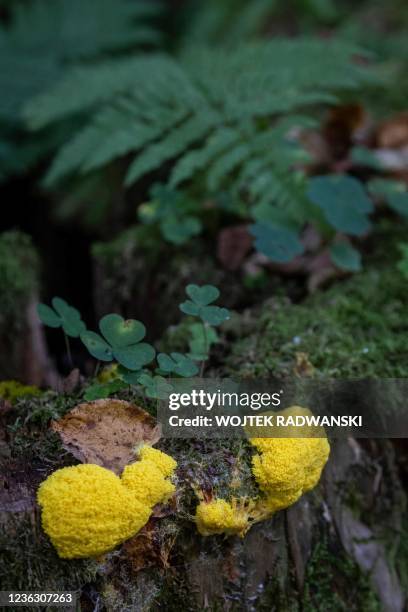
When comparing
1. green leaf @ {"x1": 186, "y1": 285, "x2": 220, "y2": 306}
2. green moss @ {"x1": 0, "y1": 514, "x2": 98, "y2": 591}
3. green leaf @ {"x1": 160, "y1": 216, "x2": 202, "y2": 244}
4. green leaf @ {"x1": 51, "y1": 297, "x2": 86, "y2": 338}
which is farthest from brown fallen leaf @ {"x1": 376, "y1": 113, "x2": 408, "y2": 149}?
green moss @ {"x1": 0, "y1": 514, "x2": 98, "y2": 591}

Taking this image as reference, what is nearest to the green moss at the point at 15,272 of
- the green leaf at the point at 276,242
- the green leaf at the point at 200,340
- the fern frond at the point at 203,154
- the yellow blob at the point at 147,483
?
the fern frond at the point at 203,154

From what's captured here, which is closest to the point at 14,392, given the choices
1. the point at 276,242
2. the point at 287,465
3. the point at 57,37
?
the point at 287,465

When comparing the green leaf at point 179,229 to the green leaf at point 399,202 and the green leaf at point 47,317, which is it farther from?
the green leaf at point 47,317

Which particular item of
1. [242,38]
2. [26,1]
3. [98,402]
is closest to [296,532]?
[98,402]

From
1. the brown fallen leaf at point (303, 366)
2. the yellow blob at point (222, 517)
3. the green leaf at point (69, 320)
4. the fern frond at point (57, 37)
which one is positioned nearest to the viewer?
the yellow blob at point (222, 517)

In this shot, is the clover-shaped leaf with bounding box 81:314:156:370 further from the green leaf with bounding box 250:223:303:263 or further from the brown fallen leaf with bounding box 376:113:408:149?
the brown fallen leaf with bounding box 376:113:408:149
